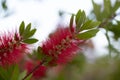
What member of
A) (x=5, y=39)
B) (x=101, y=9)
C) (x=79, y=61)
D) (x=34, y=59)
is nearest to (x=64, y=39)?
(x=5, y=39)

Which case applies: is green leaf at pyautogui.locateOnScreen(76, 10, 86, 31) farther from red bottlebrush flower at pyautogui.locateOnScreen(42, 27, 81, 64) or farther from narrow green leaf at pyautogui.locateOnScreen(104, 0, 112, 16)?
narrow green leaf at pyautogui.locateOnScreen(104, 0, 112, 16)

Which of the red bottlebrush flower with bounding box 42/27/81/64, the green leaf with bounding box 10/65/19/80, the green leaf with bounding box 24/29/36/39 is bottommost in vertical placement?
the green leaf with bounding box 10/65/19/80

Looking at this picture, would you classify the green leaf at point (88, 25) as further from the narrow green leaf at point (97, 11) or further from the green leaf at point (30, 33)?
the narrow green leaf at point (97, 11)

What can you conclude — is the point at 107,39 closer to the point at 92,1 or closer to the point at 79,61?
the point at 92,1

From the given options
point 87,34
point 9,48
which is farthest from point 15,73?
point 87,34

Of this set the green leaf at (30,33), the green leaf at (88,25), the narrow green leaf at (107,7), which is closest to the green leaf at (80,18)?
the green leaf at (88,25)

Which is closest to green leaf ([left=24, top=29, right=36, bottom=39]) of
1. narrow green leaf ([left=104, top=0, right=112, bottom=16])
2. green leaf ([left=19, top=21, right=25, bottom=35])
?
green leaf ([left=19, top=21, right=25, bottom=35])
